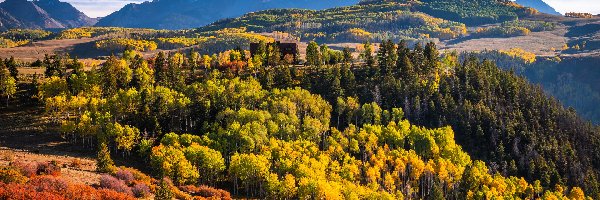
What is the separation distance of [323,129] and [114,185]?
2667 inches

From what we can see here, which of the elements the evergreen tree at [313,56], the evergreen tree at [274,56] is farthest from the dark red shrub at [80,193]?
the evergreen tree at [313,56]

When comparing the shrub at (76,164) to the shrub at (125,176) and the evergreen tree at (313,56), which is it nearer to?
the shrub at (125,176)

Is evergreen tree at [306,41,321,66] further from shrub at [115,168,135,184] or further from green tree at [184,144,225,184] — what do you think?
shrub at [115,168,135,184]

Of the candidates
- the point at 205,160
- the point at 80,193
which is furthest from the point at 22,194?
the point at 205,160

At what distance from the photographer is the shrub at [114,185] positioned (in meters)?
82.9

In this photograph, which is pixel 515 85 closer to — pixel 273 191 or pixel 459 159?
pixel 459 159

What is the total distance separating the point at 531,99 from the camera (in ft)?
596

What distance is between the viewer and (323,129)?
140m

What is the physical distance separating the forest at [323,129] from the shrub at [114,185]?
0.22 m

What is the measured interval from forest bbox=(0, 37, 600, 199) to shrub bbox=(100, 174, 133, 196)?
22 centimetres

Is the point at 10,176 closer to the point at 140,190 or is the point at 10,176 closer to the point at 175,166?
the point at 140,190

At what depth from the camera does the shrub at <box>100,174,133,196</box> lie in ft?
272

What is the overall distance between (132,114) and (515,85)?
131479 millimetres

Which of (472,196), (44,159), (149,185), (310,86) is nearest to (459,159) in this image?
(472,196)
